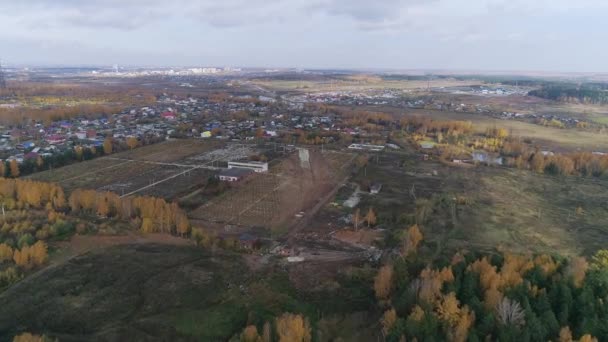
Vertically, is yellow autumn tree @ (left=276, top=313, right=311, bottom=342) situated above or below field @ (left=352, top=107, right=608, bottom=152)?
below

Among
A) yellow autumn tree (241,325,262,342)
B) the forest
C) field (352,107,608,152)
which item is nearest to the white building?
yellow autumn tree (241,325,262,342)

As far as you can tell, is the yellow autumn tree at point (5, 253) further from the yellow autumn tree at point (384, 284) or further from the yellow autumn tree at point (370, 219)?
the yellow autumn tree at point (370, 219)

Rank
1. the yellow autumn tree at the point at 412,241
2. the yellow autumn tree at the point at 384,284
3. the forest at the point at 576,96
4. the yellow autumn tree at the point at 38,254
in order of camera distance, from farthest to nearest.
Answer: the forest at the point at 576,96
the yellow autumn tree at the point at 412,241
the yellow autumn tree at the point at 38,254
the yellow autumn tree at the point at 384,284

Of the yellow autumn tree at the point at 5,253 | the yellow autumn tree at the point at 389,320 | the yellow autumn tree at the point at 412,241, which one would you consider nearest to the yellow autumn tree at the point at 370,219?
the yellow autumn tree at the point at 412,241

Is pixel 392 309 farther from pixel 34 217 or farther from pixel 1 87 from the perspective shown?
pixel 1 87

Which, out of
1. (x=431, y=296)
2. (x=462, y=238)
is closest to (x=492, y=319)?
(x=431, y=296)

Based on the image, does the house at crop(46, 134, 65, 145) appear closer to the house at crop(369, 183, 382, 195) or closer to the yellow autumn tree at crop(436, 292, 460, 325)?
the house at crop(369, 183, 382, 195)

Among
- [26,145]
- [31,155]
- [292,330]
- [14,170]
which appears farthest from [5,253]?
[26,145]

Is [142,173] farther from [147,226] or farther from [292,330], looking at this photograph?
[292,330]
